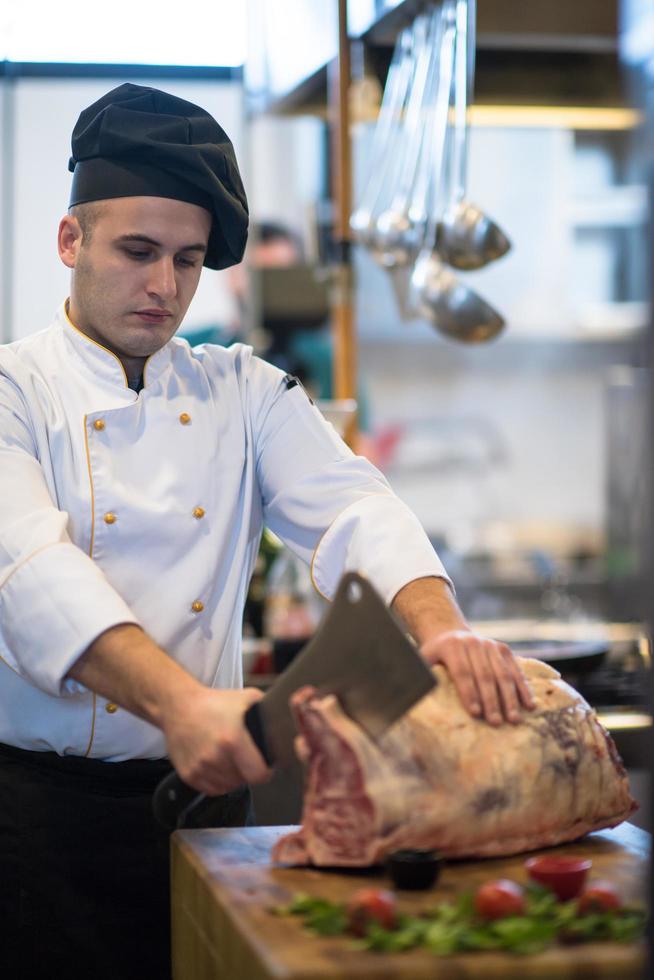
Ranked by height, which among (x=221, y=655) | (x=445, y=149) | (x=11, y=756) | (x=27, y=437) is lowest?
(x=11, y=756)

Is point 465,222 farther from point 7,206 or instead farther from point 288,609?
point 7,206

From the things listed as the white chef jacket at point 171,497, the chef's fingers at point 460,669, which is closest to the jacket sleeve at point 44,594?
Result: the white chef jacket at point 171,497

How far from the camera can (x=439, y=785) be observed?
1.52 metres

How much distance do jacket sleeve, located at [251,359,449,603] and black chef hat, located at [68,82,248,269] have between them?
0.92ft

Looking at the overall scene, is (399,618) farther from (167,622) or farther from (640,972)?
(640,972)

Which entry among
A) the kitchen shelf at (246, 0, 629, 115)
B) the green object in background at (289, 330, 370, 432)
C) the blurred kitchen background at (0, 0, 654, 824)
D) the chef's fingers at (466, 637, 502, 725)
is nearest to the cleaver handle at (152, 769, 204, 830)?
the chef's fingers at (466, 637, 502, 725)

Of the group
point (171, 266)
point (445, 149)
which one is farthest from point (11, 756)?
point (445, 149)

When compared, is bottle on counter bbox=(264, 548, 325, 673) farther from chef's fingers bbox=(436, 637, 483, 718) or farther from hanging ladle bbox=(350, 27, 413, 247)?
chef's fingers bbox=(436, 637, 483, 718)

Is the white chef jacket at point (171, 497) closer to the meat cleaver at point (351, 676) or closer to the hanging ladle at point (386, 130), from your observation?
the meat cleaver at point (351, 676)

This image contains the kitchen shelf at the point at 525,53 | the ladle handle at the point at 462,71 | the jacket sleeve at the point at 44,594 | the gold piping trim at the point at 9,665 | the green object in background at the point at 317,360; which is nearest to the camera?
the jacket sleeve at the point at 44,594

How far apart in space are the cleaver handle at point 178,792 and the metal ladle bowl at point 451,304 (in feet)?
5.58

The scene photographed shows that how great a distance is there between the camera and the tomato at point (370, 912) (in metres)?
1.27

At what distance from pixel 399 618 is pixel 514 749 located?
304 millimetres

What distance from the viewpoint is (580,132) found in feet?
20.2
